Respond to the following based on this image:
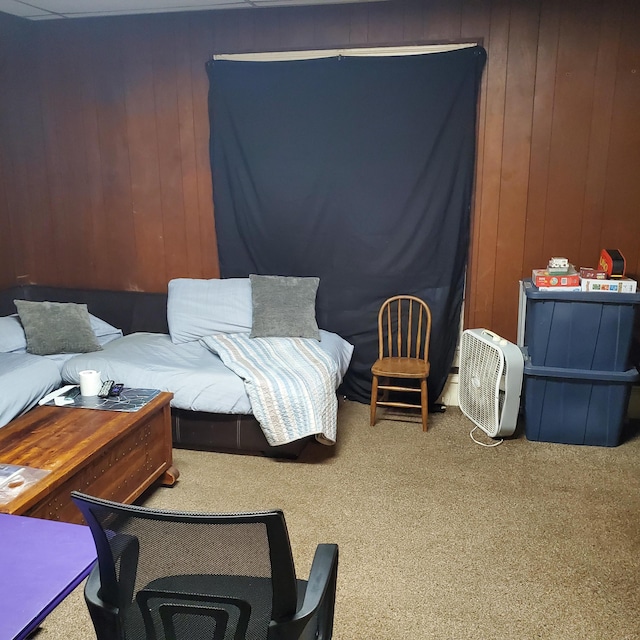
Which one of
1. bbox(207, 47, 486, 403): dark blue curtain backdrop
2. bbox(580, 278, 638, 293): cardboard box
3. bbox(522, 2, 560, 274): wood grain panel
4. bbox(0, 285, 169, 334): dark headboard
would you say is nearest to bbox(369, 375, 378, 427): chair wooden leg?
bbox(207, 47, 486, 403): dark blue curtain backdrop

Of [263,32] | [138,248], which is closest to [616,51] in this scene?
[263,32]

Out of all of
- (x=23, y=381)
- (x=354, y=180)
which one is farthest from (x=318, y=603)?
(x=354, y=180)

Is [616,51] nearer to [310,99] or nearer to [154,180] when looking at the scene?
[310,99]

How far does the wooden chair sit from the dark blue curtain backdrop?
0.27ft

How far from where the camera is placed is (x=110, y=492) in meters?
2.55

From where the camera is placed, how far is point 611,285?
10.8 ft

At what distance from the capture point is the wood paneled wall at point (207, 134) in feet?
11.7

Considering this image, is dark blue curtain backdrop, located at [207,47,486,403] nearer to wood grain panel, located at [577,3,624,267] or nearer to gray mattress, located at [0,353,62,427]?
wood grain panel, located at [577,3,624,267]

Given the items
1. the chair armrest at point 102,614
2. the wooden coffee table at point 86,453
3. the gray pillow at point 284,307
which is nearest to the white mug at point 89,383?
the wooden coffee table at point 86,453

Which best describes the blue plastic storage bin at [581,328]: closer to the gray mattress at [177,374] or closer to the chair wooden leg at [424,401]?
the chair wooden leg at [424,401]

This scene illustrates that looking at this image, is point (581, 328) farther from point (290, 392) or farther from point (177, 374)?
point (177, 374)

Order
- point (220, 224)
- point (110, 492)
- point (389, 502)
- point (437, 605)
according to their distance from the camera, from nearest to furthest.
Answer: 1. point (437, 605)
2. point (110, 492)
3. point (389, 502)
4. point (220, 224)

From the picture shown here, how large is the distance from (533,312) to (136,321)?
254cm

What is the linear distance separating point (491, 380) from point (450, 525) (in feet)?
3.25
